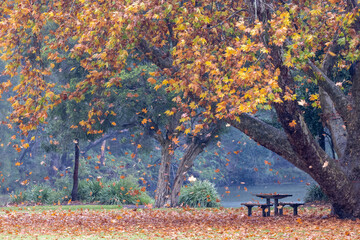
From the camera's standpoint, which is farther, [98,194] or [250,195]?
[250,195]

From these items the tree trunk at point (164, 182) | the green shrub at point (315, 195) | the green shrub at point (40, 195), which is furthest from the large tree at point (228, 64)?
the green shrub at point (40, 195)

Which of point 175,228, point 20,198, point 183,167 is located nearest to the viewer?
point 175,228

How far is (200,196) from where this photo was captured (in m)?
20.0

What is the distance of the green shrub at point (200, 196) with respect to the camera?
779 inches

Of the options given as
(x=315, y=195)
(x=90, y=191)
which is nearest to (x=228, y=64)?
(x=315, y=195)

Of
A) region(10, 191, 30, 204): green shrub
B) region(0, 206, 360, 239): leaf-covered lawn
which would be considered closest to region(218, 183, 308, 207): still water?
region(10, 191, 30, 204): green shrub

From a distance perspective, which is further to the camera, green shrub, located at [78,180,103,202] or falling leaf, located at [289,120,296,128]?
green shrub, located at [78,180,103,202]

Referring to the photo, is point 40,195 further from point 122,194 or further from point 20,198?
point 122,194

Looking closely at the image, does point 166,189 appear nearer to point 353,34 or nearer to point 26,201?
point 26,201

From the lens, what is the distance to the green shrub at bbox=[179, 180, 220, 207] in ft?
65.0

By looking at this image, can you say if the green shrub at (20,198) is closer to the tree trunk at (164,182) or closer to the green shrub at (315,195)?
the tree trunk at (164,182)

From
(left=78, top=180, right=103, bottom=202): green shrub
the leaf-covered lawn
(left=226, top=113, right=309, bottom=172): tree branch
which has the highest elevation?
(left=226, top=113, right=309, bottom=172): tree branch

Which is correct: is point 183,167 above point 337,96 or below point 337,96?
below

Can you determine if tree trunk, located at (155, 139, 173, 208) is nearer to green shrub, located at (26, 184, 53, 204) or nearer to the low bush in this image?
the low bush
